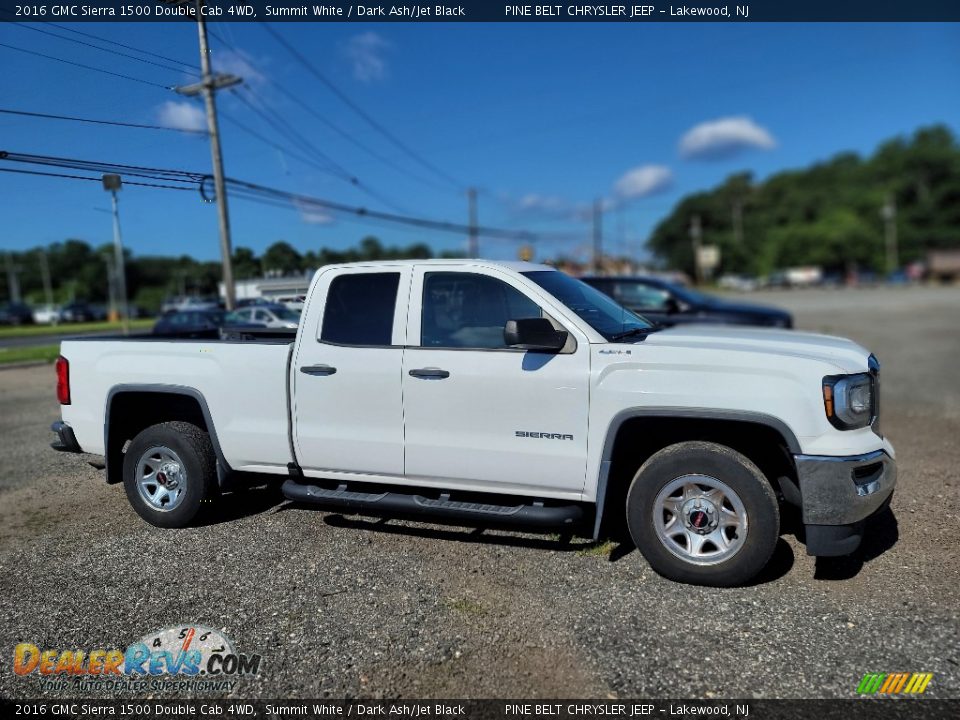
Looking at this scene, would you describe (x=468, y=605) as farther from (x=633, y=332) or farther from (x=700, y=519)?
(x=633, y=332)

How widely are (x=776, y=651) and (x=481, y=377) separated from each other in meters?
2.07

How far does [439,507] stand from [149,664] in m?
1.70

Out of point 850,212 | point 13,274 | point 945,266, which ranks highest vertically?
point 850,212

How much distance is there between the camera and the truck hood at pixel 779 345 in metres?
3.83

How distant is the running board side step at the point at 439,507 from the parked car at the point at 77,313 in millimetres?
36490

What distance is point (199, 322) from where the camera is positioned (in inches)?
486

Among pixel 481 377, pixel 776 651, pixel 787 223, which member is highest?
pixel 787 223

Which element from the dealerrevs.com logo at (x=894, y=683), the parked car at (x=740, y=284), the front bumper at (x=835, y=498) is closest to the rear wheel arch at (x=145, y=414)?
the front bumper at (x=835, y=498)

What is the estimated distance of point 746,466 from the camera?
3.76 m

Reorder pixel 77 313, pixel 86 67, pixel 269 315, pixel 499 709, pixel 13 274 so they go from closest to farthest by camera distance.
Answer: pixel 499 709
pixel 86 67
pixel 269 315
pixel 77 313
pixel 13 274

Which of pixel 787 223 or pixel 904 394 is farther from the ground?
pixel 787 223

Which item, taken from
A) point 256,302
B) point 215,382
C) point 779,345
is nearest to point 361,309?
point 215,382

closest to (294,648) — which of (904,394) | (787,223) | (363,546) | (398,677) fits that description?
(398,677)

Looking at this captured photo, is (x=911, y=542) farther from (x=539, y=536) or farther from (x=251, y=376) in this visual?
(x=251, y=376)
